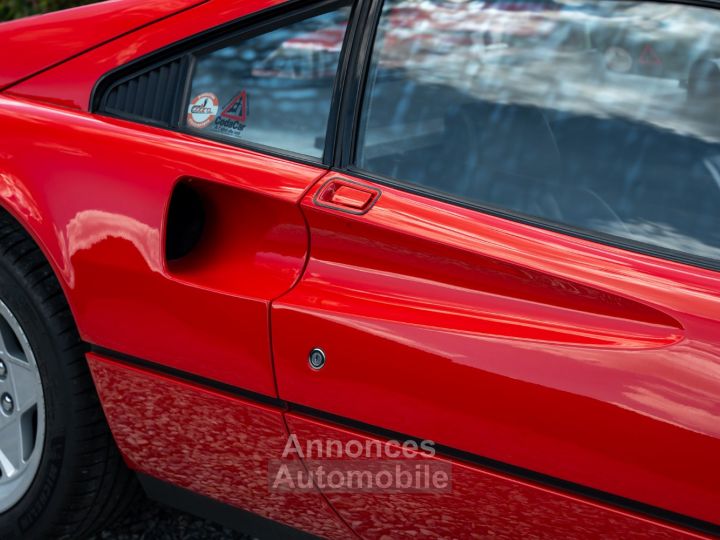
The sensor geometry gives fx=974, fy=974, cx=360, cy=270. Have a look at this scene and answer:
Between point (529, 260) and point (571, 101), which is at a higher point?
point (571, 101)

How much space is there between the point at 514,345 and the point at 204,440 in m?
0.69

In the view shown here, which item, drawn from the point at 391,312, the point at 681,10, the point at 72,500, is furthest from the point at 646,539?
the point at 72,500

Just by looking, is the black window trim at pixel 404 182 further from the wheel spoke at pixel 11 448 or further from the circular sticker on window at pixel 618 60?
the wheel spoke at pixel 11 448

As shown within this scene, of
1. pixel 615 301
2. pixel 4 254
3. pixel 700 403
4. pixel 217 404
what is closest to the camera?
pixel 700 403

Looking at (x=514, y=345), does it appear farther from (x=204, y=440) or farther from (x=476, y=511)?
(x=204, y=440)

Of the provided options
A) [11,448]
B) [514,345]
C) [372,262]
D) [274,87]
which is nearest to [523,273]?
[514,345]

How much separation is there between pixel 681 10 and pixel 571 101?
0.74 feet

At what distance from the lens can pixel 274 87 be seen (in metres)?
1.87

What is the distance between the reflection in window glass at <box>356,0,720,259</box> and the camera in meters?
1.55

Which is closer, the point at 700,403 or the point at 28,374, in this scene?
the point at 700,403

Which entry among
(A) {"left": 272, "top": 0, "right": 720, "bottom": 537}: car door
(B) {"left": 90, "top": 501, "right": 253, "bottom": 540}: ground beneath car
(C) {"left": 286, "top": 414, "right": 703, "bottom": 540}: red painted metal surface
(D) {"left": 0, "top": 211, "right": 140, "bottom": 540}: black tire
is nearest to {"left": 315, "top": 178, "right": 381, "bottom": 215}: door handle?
(A) {"left": 272, "top": 0, "right": 720, "bottom": 537}: car door

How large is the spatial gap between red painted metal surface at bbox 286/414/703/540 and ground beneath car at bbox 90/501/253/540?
787 millimetres

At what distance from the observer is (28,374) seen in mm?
2100

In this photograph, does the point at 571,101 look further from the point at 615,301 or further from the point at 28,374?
the point at 28,374
